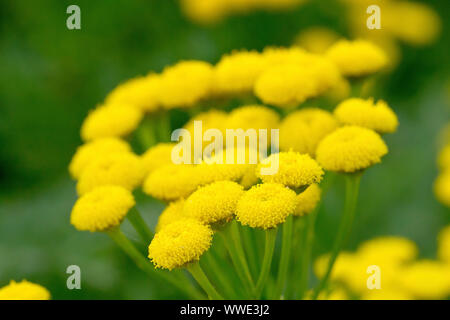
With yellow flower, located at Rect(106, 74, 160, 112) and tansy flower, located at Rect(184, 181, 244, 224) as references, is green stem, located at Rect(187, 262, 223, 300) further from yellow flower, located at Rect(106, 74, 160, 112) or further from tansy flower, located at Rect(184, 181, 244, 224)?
yellow flower, located at Rect(106, 74, 160, 112)

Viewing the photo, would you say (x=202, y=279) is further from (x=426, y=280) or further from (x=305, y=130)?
(x=426, y=280)

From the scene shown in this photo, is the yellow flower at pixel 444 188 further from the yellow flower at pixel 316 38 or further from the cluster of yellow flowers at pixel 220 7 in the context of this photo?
the cluster of yellow flowers at pixel 220 7

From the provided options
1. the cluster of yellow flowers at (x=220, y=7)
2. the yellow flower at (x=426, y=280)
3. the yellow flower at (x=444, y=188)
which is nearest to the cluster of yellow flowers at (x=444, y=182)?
the yellow flower at (x=444, y=188)

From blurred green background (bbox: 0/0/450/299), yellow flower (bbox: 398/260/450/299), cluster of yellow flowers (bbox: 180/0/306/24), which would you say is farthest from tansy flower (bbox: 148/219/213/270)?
cluster of yellow flowers (bbox: 180/0/306/24)

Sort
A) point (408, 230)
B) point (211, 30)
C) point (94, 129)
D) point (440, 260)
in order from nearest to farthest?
point (94, 129) → point (440, 260) → point (408, 230) → point (211, 30)

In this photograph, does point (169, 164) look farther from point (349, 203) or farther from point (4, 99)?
point (4, 99)
